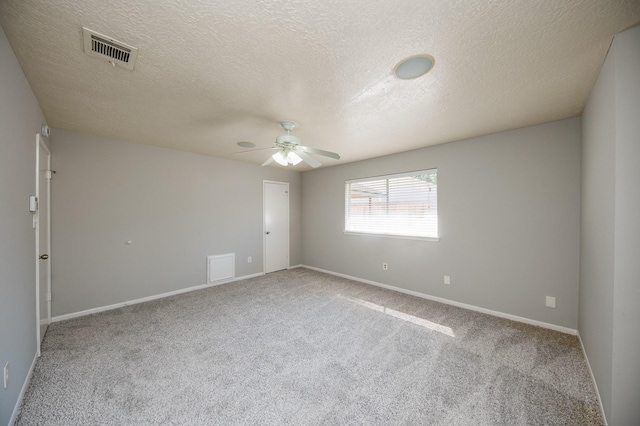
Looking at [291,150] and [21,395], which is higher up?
[291,150]

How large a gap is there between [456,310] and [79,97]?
16.3ft

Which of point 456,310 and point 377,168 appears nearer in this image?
point 456,310

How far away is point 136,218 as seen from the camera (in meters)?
3.69

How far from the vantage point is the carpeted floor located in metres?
1.64

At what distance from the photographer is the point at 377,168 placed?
4.54 metres

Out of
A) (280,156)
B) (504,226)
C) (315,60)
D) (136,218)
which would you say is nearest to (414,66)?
(315,60)

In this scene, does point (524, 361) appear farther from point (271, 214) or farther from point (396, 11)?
point (271, 214)

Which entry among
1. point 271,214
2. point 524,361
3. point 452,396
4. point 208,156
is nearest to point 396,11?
point 452,396

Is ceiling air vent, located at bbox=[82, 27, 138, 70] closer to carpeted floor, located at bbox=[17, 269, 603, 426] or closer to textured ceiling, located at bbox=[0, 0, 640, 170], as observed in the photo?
textured ceiling, located at bbox=[0, 0, 640, 170]

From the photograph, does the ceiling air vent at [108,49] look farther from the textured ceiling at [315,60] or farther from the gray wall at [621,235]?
the gray wall at [621,235]

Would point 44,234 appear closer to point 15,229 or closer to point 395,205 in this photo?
point 15,229

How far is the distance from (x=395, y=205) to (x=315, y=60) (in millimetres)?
3136

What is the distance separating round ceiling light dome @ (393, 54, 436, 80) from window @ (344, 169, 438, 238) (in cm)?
224

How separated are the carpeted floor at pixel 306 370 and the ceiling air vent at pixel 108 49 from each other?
244 centimetres
